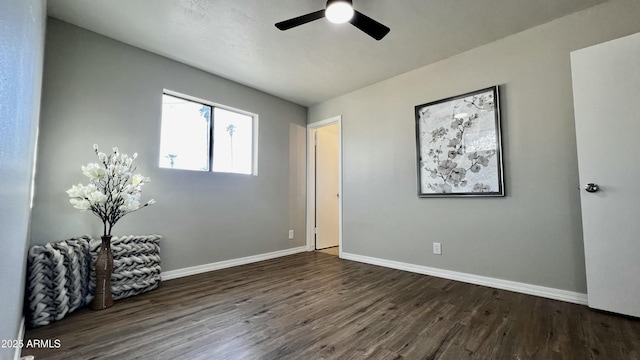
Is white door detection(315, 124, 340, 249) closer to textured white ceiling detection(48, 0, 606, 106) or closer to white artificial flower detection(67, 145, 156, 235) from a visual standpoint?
textured white ceiling detection(48, 0, 606, 106)

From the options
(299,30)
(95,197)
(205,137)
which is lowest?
(95,197)

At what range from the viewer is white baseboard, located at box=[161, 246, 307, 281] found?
9.43ft

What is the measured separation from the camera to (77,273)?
6.56 ft

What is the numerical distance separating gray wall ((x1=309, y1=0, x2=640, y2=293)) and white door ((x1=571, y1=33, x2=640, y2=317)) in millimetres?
181

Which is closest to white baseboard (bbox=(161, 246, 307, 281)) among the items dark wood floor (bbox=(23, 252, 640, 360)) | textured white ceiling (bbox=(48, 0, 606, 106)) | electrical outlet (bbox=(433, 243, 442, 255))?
dark wood floor (bbox=(23, 252, 640, 360))

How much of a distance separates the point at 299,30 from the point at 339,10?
0.75 metres

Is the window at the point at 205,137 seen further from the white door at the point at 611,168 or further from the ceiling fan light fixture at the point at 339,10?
the white door at the point at 611,168

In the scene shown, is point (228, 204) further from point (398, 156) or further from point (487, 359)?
point (487, 359)

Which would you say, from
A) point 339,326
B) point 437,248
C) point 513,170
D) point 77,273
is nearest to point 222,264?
point 77,273

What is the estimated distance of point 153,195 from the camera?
2777mm

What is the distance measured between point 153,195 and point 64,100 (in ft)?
3.56

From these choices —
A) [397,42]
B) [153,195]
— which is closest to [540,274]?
[397,42]

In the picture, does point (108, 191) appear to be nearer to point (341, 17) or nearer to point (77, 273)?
point (77, 273)

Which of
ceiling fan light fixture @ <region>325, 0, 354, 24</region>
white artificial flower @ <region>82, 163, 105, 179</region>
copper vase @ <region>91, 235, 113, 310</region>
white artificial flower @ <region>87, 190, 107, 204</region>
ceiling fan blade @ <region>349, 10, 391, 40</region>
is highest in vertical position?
ceiling fan light fixture @ <region>325, 0, 354, 24</region>
